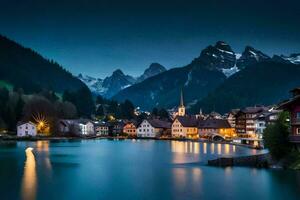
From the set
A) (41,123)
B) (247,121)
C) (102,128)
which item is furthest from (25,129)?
(247,121)

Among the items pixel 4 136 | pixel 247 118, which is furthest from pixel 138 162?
pixel 4 136

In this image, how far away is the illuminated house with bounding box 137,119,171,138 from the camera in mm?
171863

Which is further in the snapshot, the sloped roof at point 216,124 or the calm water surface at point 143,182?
the sloped roof at point 216,124

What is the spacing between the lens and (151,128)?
565 ft

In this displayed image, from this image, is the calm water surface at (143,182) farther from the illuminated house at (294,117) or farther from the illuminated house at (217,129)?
the illuminated house at (217,129)

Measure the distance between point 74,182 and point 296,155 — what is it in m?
24.9

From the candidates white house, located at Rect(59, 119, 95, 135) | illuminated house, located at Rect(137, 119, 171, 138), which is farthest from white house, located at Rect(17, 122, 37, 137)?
illuminated house, located at Rect(137, 119, 171, 138)

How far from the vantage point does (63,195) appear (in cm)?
4153

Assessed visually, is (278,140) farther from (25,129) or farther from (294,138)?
(25,129)

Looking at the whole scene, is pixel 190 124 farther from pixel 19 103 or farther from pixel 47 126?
pixel 19 103

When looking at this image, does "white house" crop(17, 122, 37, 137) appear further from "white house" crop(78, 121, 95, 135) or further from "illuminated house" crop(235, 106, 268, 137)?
"illuminated house" crop(235, 106, 268, 137)

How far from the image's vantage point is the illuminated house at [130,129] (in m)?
178

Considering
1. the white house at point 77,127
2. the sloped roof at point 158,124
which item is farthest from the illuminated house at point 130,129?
the white house at point 77,127

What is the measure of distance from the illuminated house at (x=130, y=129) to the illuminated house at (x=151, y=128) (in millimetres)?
3257
